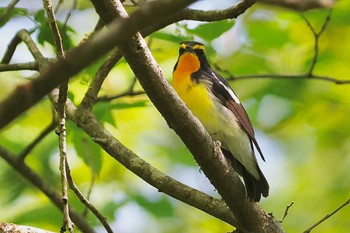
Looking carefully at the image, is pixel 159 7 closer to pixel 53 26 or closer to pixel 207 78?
pixel 53 26

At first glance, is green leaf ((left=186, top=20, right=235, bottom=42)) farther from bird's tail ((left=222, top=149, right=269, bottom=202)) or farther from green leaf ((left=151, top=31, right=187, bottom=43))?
bird's tail ((left=222, top=149, right=269, bottom=202))

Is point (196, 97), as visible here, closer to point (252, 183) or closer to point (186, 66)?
point (186, 66)

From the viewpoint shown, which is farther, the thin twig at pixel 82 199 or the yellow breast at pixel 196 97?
the yellow breast at pixel 196 97

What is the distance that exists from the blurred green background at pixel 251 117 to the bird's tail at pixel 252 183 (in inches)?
30.6

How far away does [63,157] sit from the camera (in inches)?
114

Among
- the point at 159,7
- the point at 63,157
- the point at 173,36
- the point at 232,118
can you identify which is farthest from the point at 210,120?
the point at 159,7

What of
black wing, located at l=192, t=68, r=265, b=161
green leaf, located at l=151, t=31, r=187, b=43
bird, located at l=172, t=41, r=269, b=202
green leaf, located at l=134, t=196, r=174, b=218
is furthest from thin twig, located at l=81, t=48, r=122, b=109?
green leaf, located at l=134, t=196, r=174, b=218

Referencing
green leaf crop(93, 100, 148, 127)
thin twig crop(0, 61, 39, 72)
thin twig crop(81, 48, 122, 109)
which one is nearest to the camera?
thin twig crop(81, 48, 122, 109)

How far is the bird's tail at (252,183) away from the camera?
11.7 feet

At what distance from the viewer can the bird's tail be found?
3.57 meters

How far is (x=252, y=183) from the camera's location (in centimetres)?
390

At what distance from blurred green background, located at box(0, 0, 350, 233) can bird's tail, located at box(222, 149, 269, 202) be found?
78 centimetres

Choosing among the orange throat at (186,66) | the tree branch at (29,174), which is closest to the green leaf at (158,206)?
the tree branch at (29,174)

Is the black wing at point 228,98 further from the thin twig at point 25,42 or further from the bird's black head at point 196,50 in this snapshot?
the thin twig at point 25,42
